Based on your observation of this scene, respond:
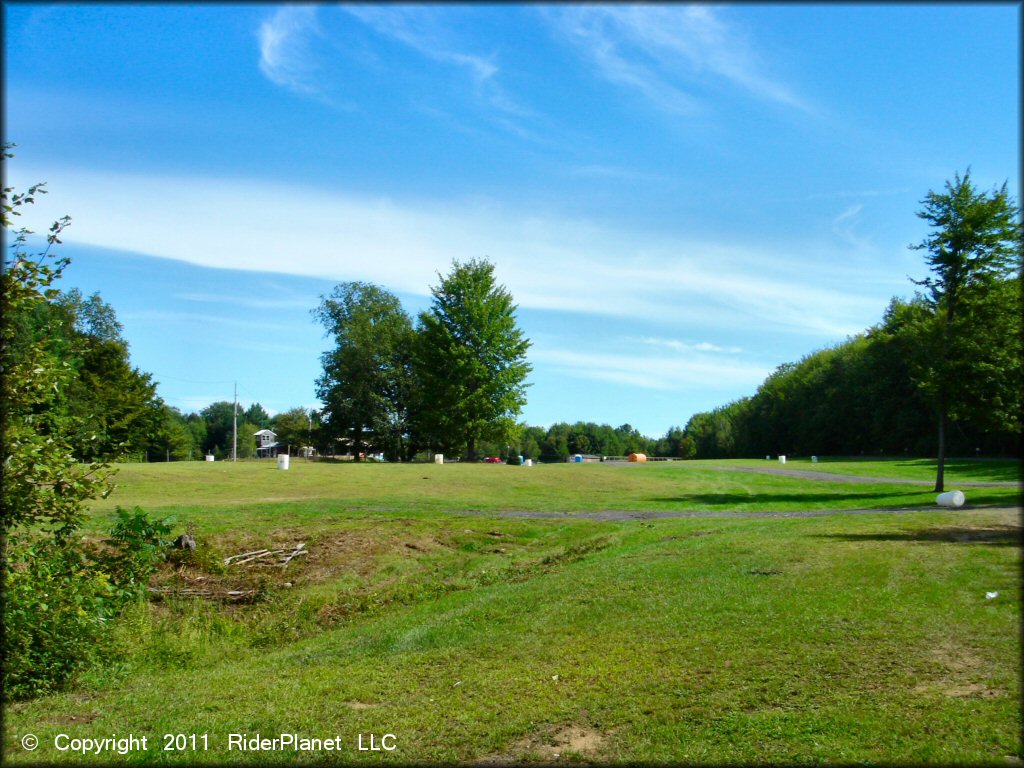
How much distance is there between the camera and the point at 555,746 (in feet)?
20.0

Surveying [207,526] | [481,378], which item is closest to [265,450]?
[481,378]

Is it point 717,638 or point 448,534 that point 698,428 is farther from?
point 717,638

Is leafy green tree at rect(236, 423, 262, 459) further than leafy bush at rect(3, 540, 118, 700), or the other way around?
leafy green tree at rect(236, 423, 262, 459)

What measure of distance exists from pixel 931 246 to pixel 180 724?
2802 centimetres

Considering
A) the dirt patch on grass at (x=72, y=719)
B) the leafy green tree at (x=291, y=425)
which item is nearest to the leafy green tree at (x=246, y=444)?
the leafy green tree at (x=291, y=425)

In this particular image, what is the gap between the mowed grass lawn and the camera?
6.10m

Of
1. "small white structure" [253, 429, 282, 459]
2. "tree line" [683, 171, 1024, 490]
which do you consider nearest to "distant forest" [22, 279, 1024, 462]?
"tree line" [683, 171, 1024, 490]

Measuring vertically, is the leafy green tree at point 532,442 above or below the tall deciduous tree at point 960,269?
below

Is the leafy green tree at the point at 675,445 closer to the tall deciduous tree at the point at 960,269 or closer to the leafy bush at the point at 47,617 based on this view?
the tall deciduous tree at the point at 960,269

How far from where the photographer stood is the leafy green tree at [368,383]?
74.2 metres

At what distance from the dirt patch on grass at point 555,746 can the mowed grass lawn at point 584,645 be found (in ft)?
0.08

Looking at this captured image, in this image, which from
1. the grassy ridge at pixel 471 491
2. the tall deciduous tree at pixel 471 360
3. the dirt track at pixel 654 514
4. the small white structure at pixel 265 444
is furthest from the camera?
the small white structure at pixel 265 444

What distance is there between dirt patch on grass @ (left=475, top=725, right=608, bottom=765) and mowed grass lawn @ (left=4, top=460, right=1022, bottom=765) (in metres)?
0.03

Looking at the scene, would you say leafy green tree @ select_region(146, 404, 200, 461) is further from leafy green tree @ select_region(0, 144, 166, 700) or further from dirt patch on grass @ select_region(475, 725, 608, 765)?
dirt patch on grass @ select_region(475, 725, 608, 765)
